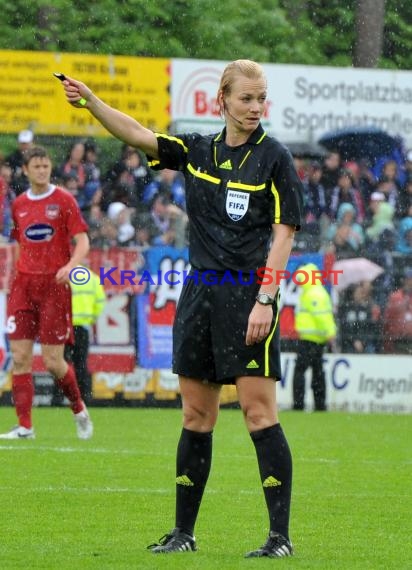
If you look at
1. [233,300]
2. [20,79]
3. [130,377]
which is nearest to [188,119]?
[20,79]

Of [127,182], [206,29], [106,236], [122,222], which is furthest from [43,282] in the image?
[206,29]

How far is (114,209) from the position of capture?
60.3ft

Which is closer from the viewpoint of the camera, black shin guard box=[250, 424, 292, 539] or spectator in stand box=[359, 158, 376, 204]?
black shin guard box=[250, 424, 292, 539]

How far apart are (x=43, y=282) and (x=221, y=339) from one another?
233 inches

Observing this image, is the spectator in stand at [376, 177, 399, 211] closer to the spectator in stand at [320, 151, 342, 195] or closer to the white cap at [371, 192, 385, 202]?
the white cap at [371, 192, 385, 202]

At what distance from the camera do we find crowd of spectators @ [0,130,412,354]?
721 inches

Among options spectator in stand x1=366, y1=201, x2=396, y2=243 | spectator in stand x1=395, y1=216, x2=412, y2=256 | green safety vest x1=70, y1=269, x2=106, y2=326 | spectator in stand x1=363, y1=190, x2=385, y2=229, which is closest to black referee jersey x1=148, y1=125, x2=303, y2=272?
green safety vest x1=70, y1=269, x2=106, y2=326

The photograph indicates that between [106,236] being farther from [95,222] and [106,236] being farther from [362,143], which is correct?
[362,143]

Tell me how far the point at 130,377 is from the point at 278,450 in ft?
39.4

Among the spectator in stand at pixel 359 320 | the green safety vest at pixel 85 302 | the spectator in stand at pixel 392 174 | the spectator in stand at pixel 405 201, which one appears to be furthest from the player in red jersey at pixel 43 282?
the spectator in stand at pixel 392 174

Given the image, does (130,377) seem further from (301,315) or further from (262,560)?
(262,560)

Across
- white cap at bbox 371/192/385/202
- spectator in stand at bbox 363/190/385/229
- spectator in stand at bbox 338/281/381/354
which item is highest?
white cap at bbox 371/192/385/202

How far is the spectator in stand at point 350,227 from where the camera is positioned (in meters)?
19.0

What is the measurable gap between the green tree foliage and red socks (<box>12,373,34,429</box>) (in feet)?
36.0
